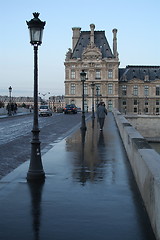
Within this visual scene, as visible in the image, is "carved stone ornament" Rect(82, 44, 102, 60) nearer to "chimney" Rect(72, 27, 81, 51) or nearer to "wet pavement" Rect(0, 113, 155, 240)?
"chimney" Rect(72, 27, 81, 51)

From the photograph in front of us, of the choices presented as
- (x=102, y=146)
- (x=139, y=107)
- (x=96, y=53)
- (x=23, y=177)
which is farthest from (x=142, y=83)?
(x=23, y=177)

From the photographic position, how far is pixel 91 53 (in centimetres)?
9631

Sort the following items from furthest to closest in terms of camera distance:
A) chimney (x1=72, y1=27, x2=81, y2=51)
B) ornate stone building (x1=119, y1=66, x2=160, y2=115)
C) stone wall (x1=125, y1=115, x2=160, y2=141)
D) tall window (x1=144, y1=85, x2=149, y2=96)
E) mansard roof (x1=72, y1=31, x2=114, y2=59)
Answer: tall window (x1=144, y1=85, x2=149, y2=96), ornate stone building (x1=119, y1=66, x2=160, y2=115), chimney (x1=72, y1=27, x2=81, y2=51), mansard roof (x1=72, y1=31, x2=114, y2=59), stone wall (x1=125, y1=115, x2=160, y2=141)

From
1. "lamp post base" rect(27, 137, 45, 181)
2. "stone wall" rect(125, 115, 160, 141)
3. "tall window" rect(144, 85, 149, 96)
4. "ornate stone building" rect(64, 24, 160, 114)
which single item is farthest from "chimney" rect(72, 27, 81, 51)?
"lamp post base" rect(27, 137, 45, 181)

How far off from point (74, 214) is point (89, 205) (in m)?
0.57

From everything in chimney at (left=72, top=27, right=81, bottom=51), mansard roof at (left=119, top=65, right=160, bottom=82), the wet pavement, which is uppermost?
chimney at (left=72, top=27, right=81, bottom=51)

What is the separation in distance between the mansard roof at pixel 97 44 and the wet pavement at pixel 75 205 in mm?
89604

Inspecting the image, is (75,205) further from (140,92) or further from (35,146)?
(140,92)

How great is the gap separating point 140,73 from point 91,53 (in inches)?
807

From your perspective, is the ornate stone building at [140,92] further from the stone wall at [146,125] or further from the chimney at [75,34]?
the stone wall at [146,125]

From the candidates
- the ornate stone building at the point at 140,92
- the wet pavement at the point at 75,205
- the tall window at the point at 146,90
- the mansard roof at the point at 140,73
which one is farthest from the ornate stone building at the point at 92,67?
the wet pavement at the point at 75,205

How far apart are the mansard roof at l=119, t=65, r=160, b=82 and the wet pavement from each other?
99.7 m

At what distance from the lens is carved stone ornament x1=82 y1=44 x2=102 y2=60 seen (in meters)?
95.8

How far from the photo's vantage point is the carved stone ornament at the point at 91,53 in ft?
314
